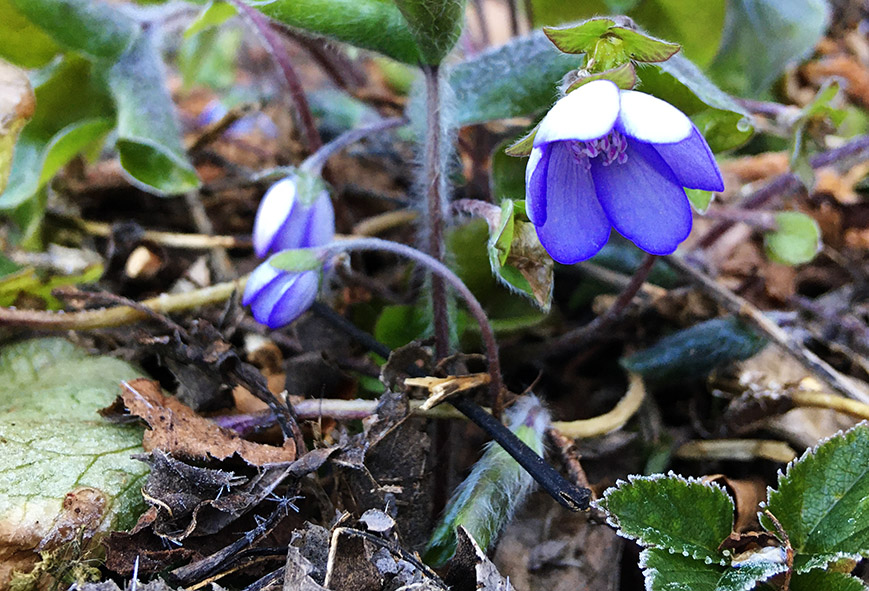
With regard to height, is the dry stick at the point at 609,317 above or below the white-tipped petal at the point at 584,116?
below

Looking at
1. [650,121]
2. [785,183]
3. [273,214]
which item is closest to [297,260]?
[273,214]

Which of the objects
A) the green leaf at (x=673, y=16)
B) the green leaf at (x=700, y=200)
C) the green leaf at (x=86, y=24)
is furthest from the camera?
the green leaf at (x=673, y=16)

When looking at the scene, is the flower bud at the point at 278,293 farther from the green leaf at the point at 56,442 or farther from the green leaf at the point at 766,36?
the green leaf at the point at 766,36

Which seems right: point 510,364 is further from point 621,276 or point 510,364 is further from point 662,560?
point 662,560

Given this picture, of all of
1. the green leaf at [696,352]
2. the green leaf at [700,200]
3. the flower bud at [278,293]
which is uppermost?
the green leaf at [700,200]

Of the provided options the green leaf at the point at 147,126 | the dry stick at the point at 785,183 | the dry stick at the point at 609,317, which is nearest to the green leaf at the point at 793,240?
the dry stick at the point at 785,183

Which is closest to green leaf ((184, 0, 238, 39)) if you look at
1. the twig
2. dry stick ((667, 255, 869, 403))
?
the twig

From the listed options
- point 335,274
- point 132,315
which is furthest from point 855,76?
point 132,315
